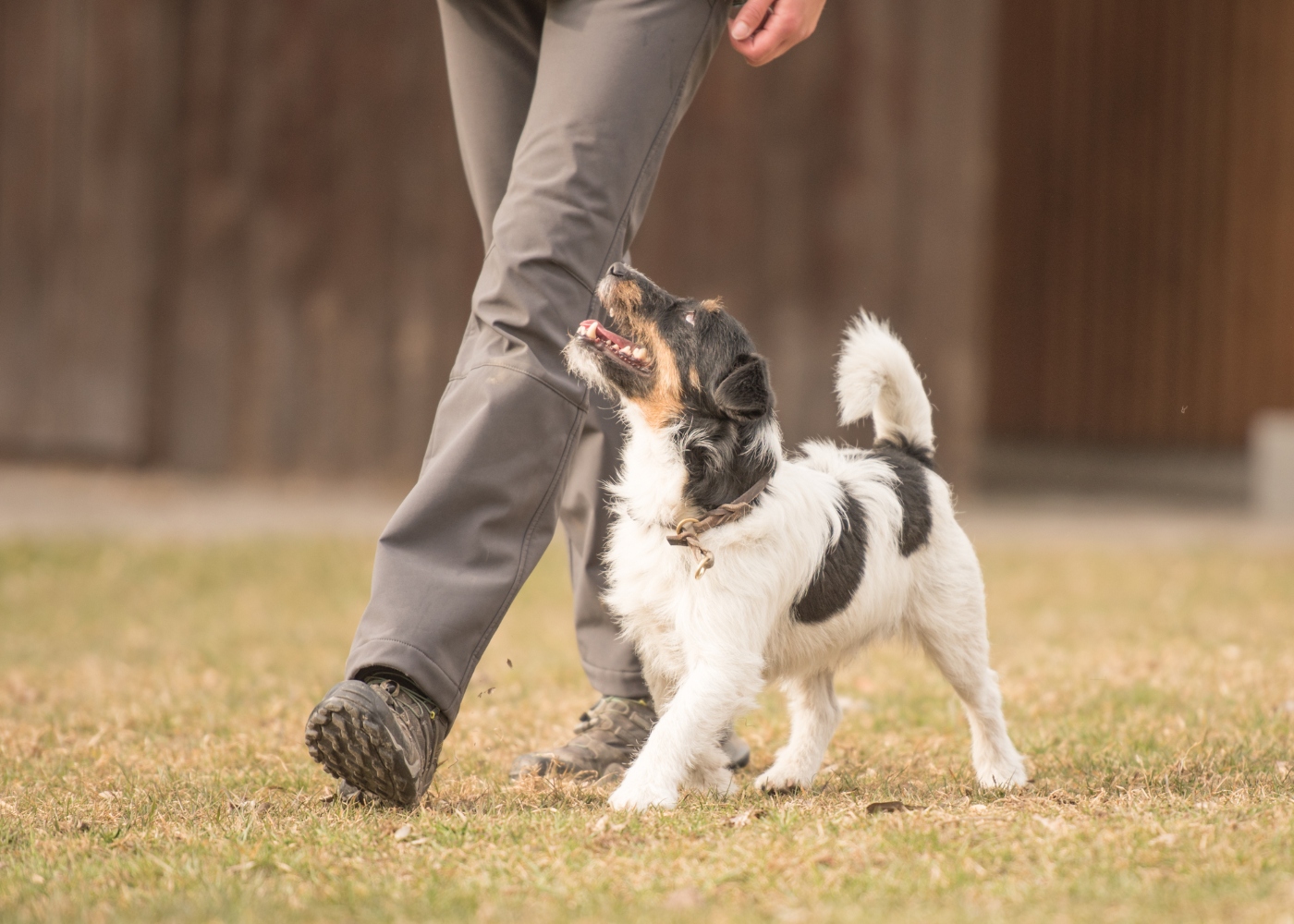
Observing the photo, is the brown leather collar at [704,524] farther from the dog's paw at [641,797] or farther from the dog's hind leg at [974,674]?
the dog's hind leg at [974,674]

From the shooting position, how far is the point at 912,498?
326 centimetres

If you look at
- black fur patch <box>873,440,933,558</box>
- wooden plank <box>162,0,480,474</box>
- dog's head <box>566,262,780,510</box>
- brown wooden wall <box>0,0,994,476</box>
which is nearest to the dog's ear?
dog's head <box>566,262,780,510</box>

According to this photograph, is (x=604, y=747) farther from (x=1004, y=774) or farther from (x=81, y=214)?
(x=81, y=214)

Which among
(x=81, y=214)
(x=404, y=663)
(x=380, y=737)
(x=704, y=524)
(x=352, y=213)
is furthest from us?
(x=81, y=214)

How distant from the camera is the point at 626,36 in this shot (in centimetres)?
305

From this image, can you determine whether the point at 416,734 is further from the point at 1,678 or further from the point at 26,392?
the point at 26,392

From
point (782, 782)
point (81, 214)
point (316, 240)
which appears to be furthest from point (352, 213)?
point (782, 782)

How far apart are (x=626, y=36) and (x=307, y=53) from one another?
7.06m

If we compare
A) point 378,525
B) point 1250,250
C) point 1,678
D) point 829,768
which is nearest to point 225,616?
point 1,678

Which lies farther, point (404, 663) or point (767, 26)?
point (767, 26)

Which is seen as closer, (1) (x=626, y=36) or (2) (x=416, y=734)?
(2) (x=416, y=734)

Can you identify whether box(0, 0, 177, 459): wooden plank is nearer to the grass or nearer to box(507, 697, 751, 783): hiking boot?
the grass

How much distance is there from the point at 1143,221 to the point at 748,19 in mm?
10556

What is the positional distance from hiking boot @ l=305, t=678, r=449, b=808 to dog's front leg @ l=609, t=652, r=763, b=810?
397 millimetres
